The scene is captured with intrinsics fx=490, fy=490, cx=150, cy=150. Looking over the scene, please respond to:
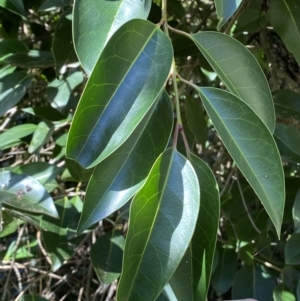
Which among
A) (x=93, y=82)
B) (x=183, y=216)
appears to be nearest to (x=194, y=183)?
(x=183, y=216)

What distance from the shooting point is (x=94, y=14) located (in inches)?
19.4

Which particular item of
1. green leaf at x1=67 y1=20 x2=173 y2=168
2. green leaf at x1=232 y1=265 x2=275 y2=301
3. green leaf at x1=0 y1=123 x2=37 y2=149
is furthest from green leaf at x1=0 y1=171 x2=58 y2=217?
green leaf at x1=232 y1=265 x2=275 y2=301

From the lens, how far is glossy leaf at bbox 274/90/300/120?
0.83 meters

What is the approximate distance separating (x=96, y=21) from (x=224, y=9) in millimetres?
128

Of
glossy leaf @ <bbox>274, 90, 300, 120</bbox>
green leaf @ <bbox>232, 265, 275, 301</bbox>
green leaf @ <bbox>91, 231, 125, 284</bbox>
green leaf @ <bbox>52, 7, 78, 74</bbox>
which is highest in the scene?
green leaf @ <bbox>52, 7, 78, 74</bbox>

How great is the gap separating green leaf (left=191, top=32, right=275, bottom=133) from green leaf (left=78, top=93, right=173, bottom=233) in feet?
0.22

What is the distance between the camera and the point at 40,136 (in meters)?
0.89

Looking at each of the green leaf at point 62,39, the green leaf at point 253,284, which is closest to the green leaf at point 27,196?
the green leaf at point 62,39

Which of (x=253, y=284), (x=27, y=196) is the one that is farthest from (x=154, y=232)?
(x=253, y=284)

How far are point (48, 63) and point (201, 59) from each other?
27cm

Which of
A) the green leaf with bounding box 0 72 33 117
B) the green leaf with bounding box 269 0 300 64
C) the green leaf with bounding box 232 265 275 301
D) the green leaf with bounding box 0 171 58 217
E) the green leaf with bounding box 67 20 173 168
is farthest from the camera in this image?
the green leaf with bounding box 232 265 275 301

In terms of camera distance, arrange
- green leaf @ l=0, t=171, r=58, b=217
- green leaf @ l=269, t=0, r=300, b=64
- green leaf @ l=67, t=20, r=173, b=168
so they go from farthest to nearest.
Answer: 1. green leaf @ l=0, t=171, r=58, b=217
2. green leaf @ l=269, t=0, r=300, b=64
3. green leaf @ l=67, t=20, r=173, b=168

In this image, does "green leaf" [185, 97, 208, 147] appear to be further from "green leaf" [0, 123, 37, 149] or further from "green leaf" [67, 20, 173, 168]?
"green leaf" [67, 20, 173, 168]

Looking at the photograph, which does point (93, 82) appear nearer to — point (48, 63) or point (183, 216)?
point (183, 216)
